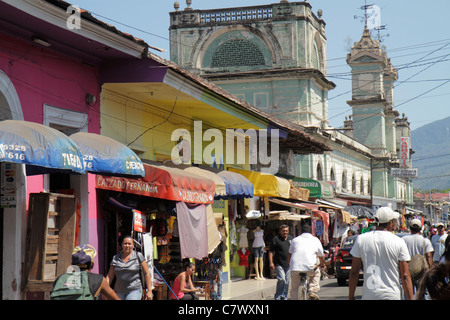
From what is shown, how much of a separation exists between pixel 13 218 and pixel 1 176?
658 millimetres

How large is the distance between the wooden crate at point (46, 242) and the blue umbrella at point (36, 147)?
130 cm

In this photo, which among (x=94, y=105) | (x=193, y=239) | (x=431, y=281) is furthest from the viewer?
(x=193, y=239)

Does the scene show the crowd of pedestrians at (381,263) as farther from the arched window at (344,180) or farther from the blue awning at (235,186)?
the arched window at (344,180)

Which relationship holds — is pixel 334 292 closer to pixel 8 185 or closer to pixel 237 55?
pixel 8 185

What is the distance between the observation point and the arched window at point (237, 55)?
149ft

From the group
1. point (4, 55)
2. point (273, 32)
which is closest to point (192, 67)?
point (273, 32)

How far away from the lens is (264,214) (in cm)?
2419

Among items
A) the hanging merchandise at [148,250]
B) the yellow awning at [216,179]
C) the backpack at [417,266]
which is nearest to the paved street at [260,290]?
the yellow awning at [216,179]

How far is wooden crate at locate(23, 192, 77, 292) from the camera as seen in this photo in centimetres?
1076

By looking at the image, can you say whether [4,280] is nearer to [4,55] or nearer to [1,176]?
[1,176]

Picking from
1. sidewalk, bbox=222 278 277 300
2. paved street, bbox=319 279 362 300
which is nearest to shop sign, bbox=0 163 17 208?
sidewalk, bbox=222 278 277 300

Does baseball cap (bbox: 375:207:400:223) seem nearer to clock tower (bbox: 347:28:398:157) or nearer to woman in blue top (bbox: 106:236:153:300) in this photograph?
woman in blue top (bbox: 106:236:153:300)

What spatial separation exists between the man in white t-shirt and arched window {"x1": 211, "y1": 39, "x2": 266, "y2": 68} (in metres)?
37.3

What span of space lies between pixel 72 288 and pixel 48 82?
18.3 feet
